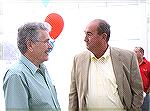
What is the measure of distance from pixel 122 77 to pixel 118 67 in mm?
Answer: 73

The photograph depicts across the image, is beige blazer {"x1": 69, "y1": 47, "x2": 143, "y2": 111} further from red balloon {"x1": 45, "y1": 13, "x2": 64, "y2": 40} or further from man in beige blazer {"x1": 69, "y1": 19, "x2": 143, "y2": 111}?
red balloon {"x1": 45, "y1": 13, "x2": 64, "y2": 40}

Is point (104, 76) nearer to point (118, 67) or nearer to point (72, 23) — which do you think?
point (118, 67)

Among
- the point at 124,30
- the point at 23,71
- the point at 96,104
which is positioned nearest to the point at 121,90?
the point at 96,104

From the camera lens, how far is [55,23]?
1.69m

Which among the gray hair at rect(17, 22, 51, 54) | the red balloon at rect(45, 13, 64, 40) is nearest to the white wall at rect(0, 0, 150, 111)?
the red balloon at rect(45, 13, 64, 40)

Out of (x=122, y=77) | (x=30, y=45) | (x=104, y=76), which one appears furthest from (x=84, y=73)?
(x=30, y=45)

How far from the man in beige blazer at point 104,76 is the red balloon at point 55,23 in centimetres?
22

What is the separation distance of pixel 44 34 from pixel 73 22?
47 cm

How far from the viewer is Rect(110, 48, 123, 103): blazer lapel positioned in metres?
1.57

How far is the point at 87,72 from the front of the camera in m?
1.60

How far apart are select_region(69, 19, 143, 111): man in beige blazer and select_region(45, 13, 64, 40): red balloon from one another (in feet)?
0.73

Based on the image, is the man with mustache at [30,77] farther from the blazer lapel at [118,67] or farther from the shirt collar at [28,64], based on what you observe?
the blazer lapel at [118,67]

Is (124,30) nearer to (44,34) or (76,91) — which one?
(76,91)

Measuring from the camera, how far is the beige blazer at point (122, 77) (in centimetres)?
159
